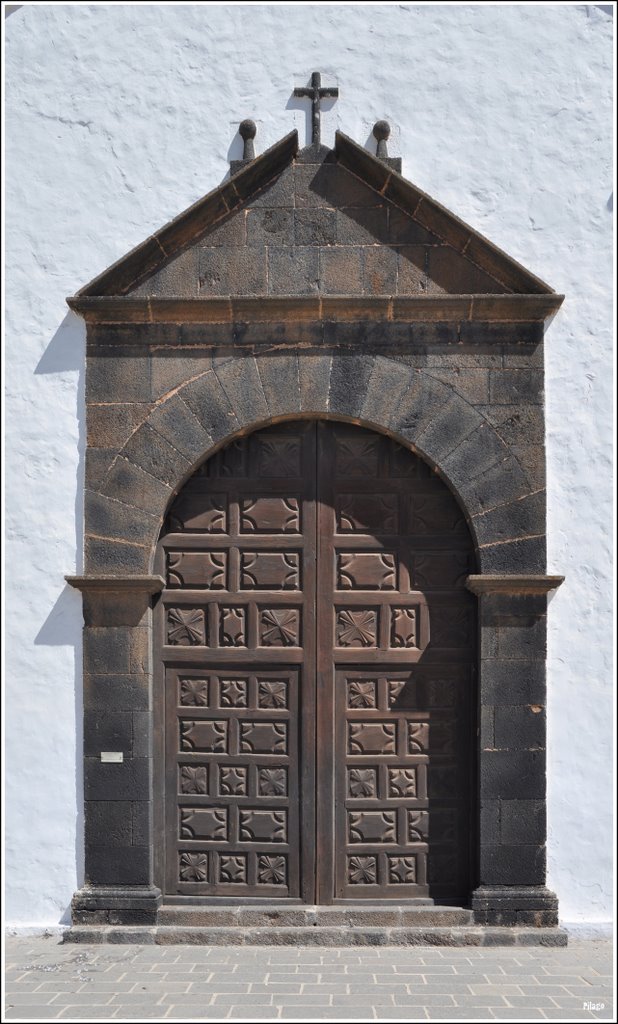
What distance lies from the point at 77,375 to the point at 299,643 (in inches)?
74.8

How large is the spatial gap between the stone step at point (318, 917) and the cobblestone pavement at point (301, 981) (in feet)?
0.47

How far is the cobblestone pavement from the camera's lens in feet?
13.8

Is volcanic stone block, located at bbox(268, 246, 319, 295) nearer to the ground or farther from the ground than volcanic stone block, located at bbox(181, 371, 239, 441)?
farther from the ground

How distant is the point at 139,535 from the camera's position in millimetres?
5246

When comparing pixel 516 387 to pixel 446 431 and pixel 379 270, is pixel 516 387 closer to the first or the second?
pixel 446 431

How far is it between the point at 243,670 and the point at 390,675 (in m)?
0.80

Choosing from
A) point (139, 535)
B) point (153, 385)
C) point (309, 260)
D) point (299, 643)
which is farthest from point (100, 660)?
point (309, 260)

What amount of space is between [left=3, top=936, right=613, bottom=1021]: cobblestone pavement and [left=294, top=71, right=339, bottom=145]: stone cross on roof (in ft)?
14.0

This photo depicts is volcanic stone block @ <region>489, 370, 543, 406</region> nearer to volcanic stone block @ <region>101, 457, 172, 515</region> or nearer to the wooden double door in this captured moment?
the wooden double door

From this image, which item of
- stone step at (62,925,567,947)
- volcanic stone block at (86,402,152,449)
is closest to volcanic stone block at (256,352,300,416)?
volcanic stone block at (86,402,152,449)

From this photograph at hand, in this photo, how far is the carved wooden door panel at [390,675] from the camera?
17.2 ft

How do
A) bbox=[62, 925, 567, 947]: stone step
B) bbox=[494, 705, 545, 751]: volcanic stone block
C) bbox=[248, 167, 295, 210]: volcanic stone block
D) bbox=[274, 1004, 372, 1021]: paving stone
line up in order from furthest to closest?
bbox=[248, 167, 295, 210]: volcanic stone block, bbox=[494, 705, 545, 751]: volcanic stone block, bbox=[62, 925, 567, 947]: stone step, bbox=[274, 1004, 372, 1021]: paving stone

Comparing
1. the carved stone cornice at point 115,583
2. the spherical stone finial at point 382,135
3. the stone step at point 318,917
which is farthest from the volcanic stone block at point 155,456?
the stone step at point 318,917

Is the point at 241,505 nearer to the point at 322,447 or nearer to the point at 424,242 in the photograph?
the point at 322,447
